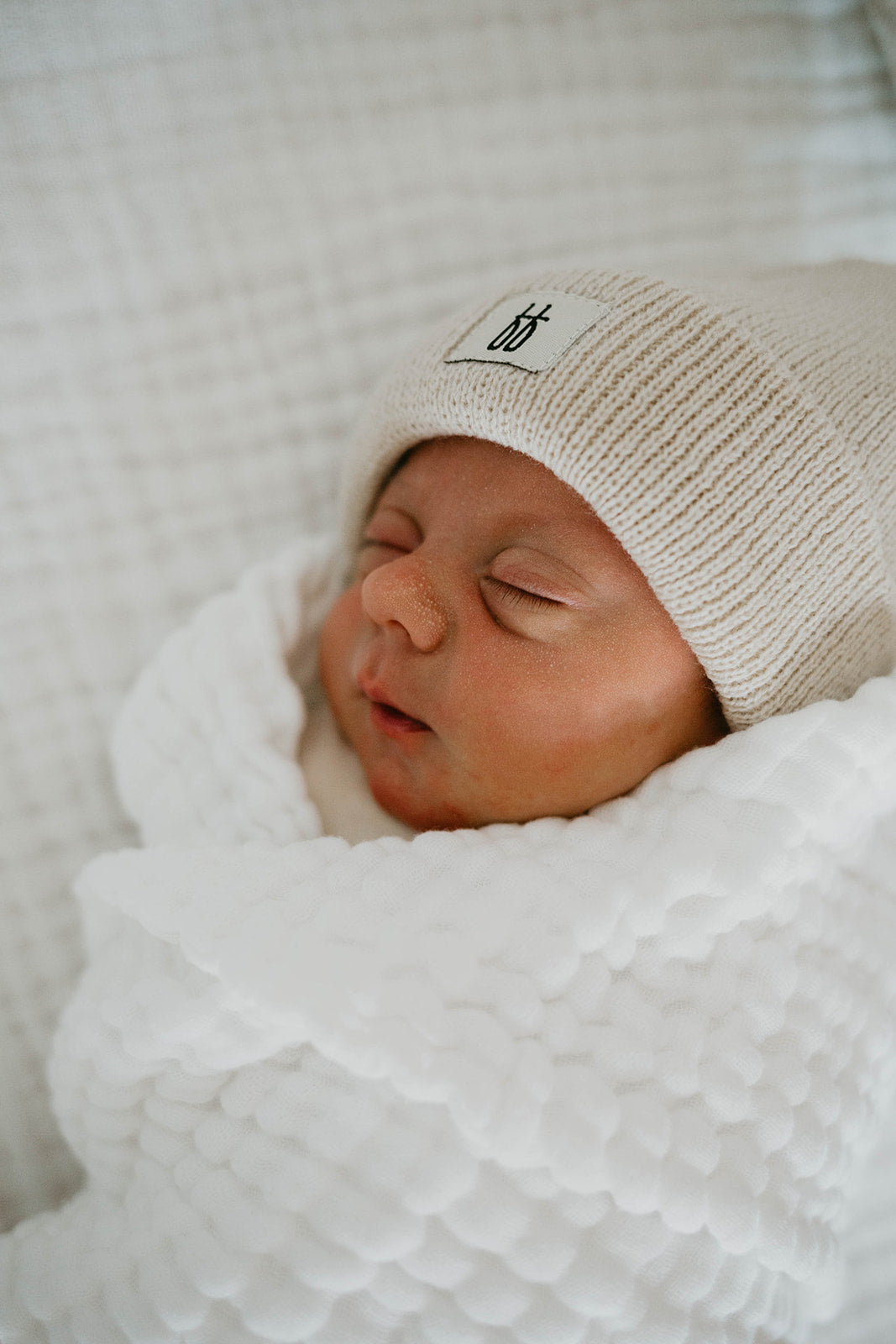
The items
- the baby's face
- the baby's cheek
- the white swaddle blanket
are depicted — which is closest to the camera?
the white swaddle blanket

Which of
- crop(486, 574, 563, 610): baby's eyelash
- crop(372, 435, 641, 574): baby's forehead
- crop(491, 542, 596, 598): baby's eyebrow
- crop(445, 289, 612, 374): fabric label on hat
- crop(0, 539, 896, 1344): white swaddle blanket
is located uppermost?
crop(445, 289, 612, 374): fabric label on hat

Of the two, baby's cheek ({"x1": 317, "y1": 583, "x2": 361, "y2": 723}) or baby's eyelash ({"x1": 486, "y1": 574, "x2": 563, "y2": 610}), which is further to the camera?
baby's cheek ({"x1": 317, "y1": 583, "x2": 361, "y2": 723})

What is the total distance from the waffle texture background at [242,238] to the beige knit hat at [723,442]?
0.30 metres

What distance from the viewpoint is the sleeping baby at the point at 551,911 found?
1.99 feet

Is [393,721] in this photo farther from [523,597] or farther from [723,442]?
[723,442]

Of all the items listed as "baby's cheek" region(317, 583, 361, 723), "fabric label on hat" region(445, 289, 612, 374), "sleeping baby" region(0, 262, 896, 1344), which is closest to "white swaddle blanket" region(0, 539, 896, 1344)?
"sleeping baby" region(0, 262, 896, 1344)

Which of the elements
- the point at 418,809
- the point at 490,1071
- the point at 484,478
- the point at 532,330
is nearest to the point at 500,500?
the point at 484,478

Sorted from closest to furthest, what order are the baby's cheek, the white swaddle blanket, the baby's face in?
the white swaddle blanket < the baby's face < the baby's cheek

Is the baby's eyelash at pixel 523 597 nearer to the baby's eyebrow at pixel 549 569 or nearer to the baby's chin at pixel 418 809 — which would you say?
the baby's eyebrow at pixel 549 569

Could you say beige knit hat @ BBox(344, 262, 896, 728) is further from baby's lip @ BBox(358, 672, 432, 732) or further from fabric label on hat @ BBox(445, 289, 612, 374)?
baby's lip @ BBox(358, 672, 432, 732)

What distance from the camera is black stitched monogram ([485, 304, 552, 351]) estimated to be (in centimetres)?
73

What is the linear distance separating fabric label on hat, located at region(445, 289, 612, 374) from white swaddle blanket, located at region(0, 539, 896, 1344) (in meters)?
0.34

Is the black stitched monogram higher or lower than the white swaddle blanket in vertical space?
higher

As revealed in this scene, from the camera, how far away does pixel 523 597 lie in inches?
28.1
